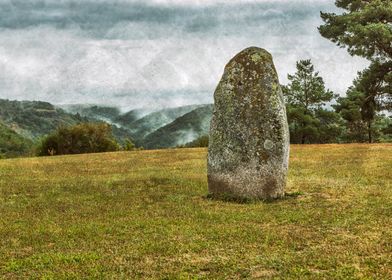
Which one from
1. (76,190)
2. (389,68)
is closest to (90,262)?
(76,190)

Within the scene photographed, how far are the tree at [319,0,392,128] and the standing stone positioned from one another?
2870cm

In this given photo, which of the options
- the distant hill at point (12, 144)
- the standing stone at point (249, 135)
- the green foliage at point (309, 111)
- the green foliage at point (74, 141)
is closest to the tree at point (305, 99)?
the green foliage at point (309, 111)

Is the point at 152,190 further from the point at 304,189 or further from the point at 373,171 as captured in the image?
the point at 373,171

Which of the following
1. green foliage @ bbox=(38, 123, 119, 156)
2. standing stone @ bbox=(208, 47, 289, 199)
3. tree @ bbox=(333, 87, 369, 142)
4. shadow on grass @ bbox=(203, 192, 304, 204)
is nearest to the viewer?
shadow on grass @ bbox=(203, 192, 304, 204)

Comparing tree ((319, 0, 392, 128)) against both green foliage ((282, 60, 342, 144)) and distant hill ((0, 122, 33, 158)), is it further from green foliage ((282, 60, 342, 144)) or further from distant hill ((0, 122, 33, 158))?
distant hill ((0, 122, 33, 158))

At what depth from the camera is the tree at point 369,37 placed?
153 feet

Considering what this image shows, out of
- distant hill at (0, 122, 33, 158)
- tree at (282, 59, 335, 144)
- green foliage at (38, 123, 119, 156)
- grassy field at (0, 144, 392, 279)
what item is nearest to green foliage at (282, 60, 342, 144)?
tree at (282, 59, 335, 144)

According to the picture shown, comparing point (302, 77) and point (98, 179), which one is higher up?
point (302, 77)

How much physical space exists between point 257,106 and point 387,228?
7576mm

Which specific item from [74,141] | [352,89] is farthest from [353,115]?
[74,141]

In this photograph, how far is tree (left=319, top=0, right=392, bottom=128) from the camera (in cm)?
4675

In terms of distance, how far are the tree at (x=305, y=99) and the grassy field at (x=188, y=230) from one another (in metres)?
40.8

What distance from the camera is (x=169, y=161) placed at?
3931 centimetres

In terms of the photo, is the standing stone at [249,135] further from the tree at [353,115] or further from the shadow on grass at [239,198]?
the tree at [353,115]
